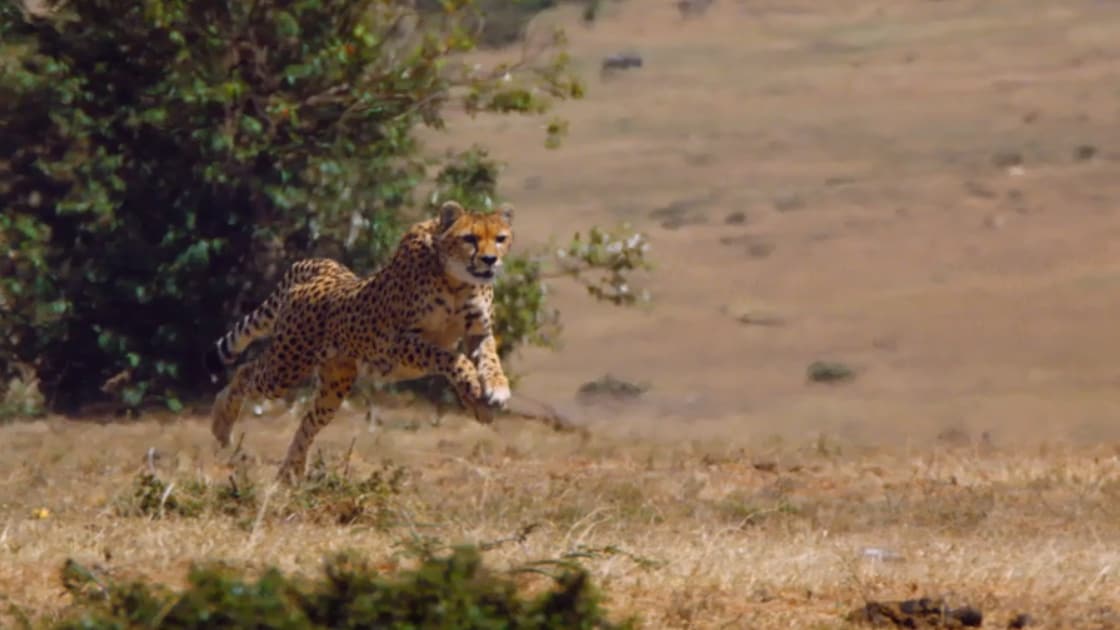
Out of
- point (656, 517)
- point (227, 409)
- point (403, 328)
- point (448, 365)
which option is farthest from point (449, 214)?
point (656, 517)

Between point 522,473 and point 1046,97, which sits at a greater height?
point 522,473

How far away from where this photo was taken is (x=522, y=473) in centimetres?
1168

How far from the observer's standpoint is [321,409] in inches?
439

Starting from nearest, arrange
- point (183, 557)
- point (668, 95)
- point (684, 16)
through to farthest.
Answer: point (183, 557), point (668, 95), point (684, 16)

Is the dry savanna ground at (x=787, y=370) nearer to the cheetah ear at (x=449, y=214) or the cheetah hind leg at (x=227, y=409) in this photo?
the cheetah hind leg at (x=227, y=409)

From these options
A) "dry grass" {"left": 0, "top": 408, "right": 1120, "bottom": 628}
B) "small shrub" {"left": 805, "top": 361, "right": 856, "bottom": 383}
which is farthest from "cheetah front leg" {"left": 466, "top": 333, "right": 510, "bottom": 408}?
"small shrub" {"left": 805, "top": 361, "right": 856, "bottom": 383}

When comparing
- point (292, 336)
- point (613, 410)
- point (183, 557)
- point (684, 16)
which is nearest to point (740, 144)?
point (684, 16)

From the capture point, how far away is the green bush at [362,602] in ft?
17.3

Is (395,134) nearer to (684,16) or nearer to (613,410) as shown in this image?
(613,410)

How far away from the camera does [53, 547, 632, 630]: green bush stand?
5.28 meters

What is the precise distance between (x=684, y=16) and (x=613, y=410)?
23.9 m

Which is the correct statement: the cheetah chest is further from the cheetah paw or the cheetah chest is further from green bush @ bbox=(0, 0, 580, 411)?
green bush @ bbox=(0, 0, 580, 411)

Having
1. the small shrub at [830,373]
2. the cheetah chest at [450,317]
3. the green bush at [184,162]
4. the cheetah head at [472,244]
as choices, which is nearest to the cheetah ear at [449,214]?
the cheetah head at [472,244]

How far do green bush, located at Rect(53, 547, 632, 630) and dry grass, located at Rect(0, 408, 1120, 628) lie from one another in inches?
36.1
